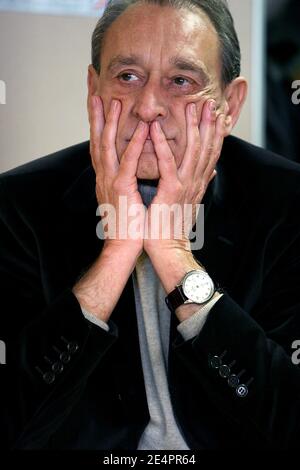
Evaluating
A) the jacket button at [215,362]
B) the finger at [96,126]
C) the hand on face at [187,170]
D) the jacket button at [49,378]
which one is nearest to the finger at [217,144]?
the hand on face at [187,170]

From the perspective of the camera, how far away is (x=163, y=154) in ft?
4.24

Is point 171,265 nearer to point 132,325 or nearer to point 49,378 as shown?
point 132,325

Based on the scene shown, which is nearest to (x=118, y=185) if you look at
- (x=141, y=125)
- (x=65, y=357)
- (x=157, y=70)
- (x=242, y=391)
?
(x=141, y=125)

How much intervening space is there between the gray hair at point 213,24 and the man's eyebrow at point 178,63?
0.06m

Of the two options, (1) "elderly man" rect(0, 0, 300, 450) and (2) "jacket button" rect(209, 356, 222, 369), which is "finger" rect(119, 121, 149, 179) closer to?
(1) "elderly man" rect(0, 0, 300, 450)

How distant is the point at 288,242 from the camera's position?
1373 mm

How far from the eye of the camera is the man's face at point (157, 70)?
1306mm

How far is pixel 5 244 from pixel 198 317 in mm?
437

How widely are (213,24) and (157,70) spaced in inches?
6.3

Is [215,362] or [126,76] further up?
[126,76]

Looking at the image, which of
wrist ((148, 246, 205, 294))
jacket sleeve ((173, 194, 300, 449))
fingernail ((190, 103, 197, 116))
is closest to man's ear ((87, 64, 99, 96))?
fingernail ((190, 103, 197, 116))

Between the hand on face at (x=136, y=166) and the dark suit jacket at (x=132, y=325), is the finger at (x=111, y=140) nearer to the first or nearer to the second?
the hand on face at (x=136, y=166)

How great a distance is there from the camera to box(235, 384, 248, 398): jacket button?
1.20 m

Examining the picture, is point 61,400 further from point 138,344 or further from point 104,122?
point 104,122
